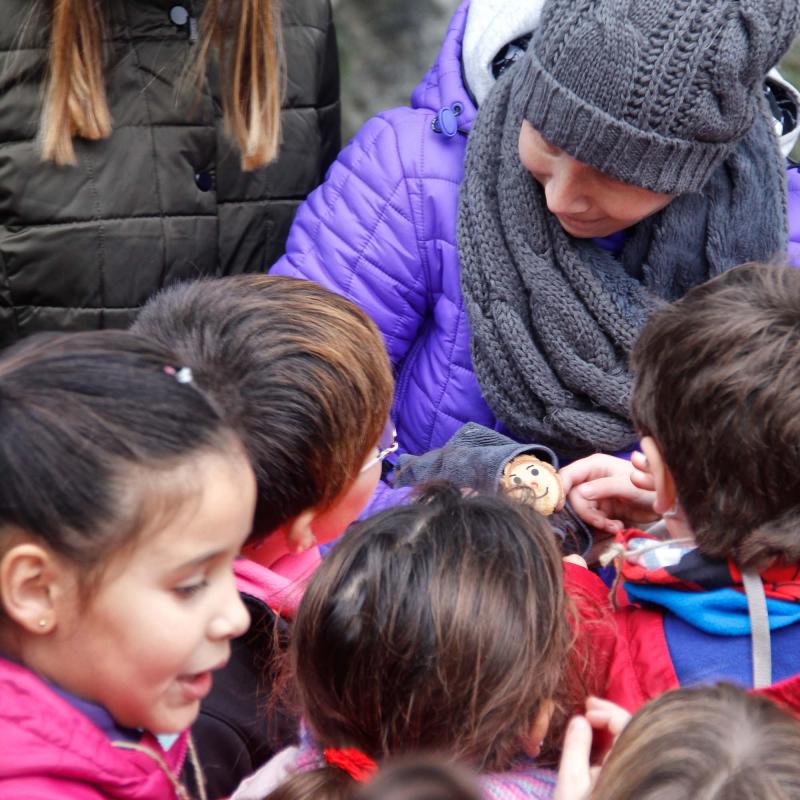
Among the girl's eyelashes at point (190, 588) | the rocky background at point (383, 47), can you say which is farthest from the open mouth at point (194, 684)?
the rocky background at point (383, 47)

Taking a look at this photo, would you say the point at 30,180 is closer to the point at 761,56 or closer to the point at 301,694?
the point at 301,694

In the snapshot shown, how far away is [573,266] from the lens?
6.30 feet

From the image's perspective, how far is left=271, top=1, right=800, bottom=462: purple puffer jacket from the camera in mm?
2021

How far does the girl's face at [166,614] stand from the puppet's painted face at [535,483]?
745mm

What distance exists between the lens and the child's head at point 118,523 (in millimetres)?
995

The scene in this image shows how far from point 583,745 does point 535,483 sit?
63 cm

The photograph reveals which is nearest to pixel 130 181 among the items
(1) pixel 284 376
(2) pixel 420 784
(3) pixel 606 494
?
(1) pixel 284 376

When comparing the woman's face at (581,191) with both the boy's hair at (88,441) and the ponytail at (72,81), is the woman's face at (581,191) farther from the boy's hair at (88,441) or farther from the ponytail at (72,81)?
the boy's hair at (88,441)

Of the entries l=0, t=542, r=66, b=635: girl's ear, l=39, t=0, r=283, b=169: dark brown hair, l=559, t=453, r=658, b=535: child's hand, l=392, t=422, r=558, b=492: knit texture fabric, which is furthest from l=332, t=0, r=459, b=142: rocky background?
l=0, t=542, r=66, b=635: girl's ear

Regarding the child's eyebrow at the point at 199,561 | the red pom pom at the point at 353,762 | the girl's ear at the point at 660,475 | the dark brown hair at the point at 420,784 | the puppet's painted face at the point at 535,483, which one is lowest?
the puppet's painted face at the point at 535,483

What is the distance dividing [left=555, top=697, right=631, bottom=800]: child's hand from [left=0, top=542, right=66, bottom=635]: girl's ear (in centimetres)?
58

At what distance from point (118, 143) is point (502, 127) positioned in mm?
738

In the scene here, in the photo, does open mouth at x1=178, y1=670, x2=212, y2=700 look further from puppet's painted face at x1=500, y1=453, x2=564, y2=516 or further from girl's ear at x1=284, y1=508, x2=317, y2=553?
puppet's painted face at x1=500, y1=453, x2=564, y2=516

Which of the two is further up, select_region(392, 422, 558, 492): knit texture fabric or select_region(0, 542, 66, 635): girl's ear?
select_region(0, 542, 66, 635): girl's ear
